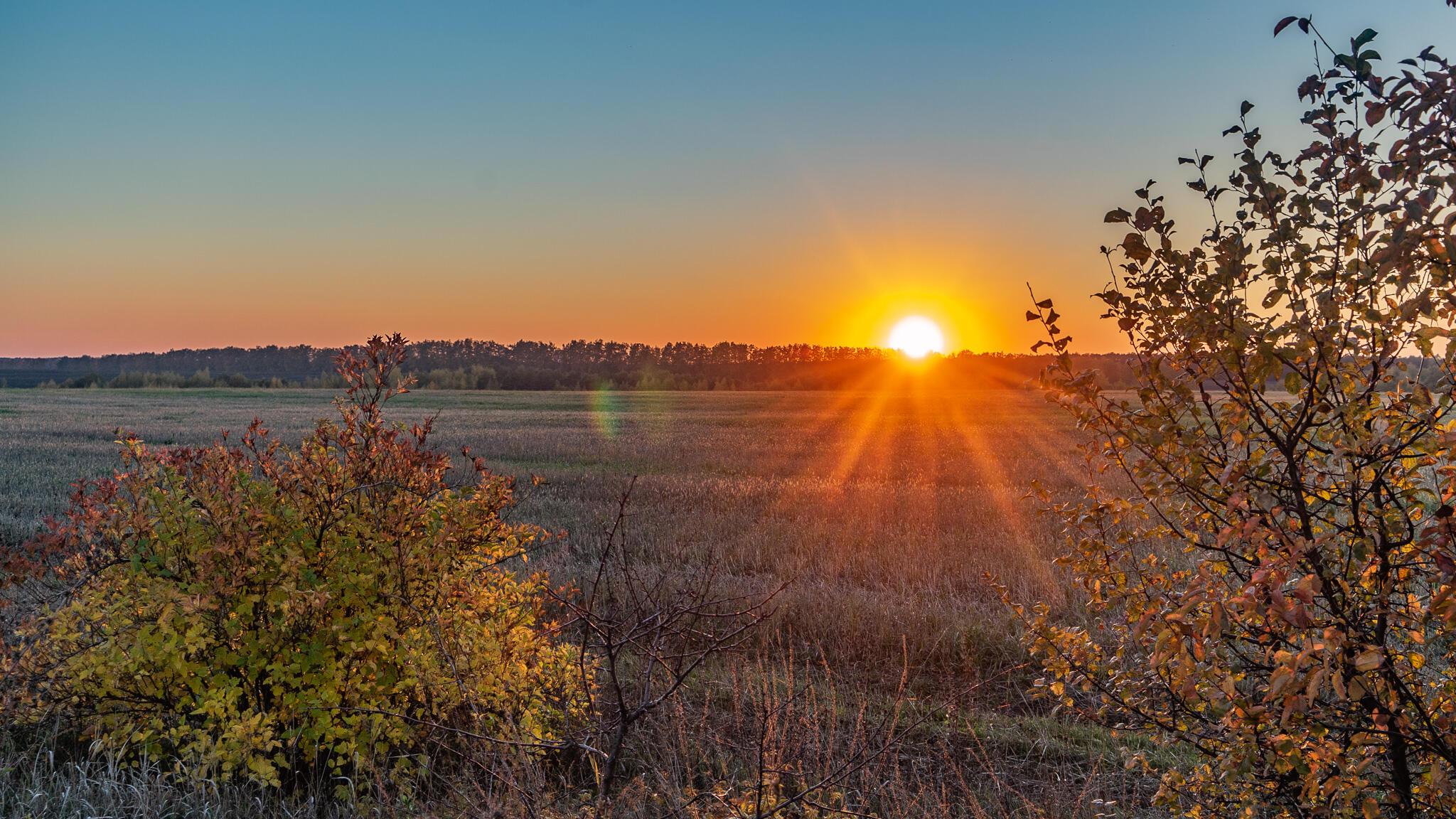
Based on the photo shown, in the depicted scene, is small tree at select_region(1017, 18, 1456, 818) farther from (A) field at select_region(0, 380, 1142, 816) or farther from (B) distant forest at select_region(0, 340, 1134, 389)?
(B) distant forest at select_region(0, 340, 1134, 389)

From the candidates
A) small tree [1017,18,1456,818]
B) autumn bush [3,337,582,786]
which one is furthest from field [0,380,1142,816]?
autumn bush [3,337,582,786]

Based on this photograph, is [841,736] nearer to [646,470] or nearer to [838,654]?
[838,654]

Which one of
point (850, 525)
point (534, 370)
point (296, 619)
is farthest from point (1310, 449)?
point (534, 370)

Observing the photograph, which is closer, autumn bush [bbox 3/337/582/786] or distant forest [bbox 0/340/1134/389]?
autumn bush [bbox 3/337/582/786]

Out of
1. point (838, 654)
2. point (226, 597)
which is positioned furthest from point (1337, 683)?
point (838, 654)

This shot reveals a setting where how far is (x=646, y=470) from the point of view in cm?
1959

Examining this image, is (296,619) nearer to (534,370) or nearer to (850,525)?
(850,525)

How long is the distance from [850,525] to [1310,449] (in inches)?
391

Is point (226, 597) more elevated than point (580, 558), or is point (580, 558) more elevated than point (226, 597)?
point (226, 597)

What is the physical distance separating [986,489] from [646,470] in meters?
7.62

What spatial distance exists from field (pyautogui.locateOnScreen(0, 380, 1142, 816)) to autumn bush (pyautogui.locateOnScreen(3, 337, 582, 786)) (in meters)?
1.54

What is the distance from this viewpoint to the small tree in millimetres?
2254

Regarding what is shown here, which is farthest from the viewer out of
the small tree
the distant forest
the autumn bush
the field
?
the distant forest

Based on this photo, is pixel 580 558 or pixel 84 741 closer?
pixel 84 741
